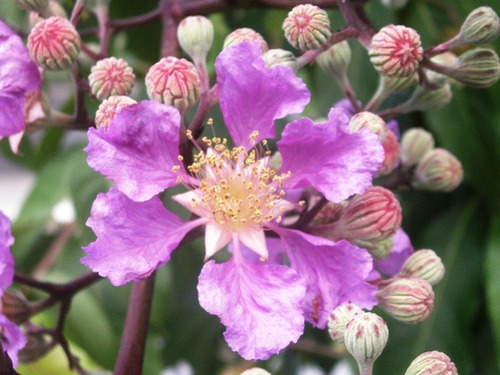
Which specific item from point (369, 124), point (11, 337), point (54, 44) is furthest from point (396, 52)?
point (11, 337)

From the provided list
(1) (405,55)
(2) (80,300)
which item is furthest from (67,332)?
(1) (405,55)

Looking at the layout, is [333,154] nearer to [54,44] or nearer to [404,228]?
[54,44]

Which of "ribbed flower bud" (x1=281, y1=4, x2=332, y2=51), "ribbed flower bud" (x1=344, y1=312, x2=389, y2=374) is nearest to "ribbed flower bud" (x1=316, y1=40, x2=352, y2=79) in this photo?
"ribbed flower bud" (x1=281, y1=4, x2=332, y2=51)

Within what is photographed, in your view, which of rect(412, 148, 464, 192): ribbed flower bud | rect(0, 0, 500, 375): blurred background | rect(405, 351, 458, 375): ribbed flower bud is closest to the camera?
rect(405, 351, 458, 375): ribbed flower bud

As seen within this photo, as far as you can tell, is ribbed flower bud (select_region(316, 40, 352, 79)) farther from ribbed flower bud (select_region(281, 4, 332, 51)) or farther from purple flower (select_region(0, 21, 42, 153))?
purple flower (select_region(0, 21, 42, 153))

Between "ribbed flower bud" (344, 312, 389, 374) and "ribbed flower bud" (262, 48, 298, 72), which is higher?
"ribbed flower bud" (262, 48, 298, 72)

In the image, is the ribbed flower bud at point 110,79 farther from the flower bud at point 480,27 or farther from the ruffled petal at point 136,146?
the flower bud at point 480,27

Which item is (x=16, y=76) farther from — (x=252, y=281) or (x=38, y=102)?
(x=252, y=281)
